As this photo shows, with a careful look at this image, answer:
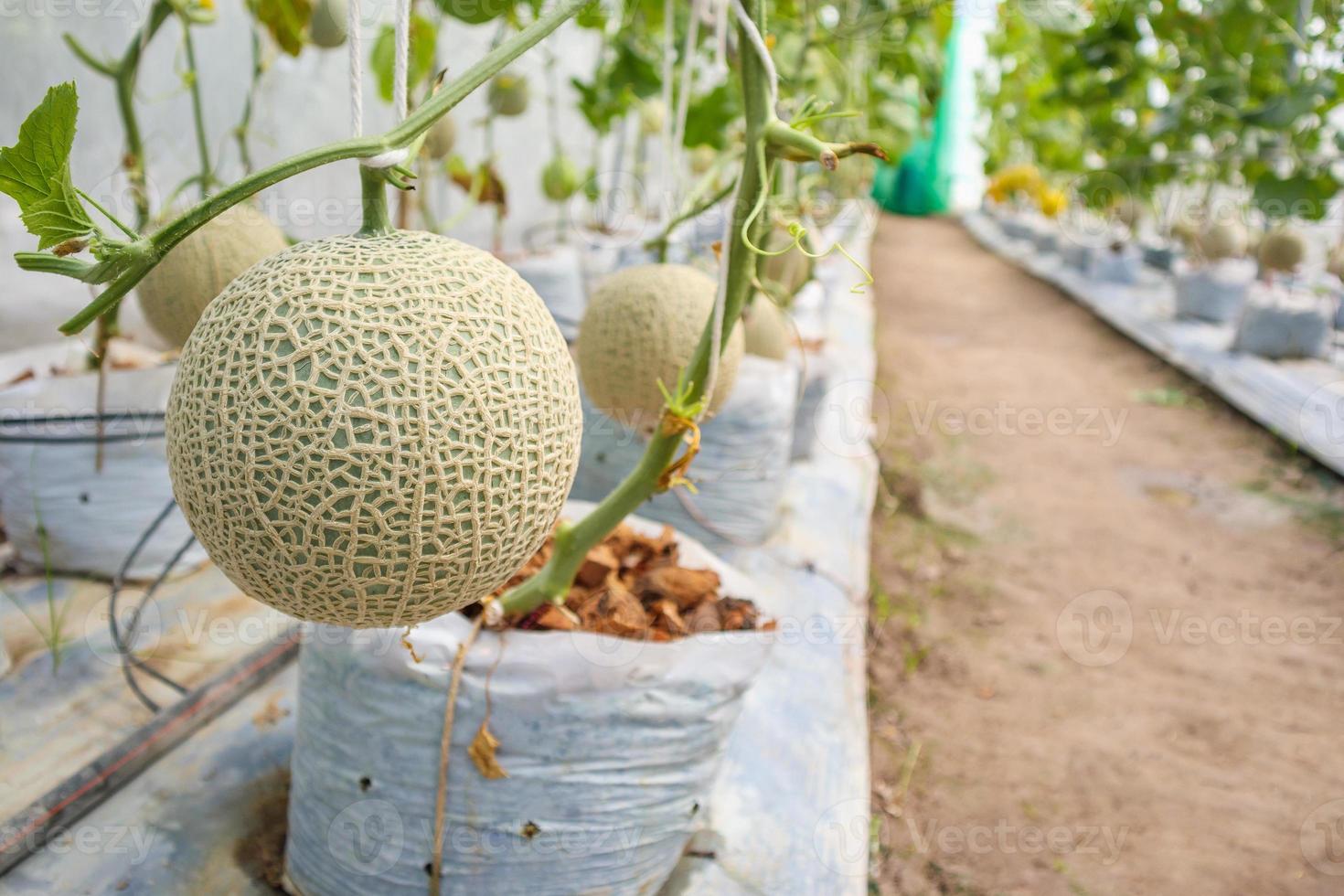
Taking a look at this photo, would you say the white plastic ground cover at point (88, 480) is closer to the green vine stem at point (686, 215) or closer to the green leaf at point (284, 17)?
the green leaf at point (284, 17)

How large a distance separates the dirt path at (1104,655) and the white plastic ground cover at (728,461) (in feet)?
2.05

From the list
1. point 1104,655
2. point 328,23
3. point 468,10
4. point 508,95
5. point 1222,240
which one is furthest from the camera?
point 1222,240

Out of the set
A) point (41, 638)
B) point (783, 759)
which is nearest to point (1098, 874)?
point (783, 759)

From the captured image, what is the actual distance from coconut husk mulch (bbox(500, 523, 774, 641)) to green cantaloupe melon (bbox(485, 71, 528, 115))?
1.95m

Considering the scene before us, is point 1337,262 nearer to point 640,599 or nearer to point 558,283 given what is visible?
point 558,283

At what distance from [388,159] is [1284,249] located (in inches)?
254

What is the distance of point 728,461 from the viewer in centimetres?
257

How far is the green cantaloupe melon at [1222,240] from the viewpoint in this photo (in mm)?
6848

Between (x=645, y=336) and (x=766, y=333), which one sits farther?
(x=766, y=333)

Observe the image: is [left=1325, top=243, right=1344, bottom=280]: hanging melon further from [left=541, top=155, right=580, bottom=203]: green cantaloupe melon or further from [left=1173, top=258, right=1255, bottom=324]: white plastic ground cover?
[left=541, top=155, right=580, bottom=203]: green cantaloupe melon

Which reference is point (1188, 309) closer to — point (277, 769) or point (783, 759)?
point (783, 759)

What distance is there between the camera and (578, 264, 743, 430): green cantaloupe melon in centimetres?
154

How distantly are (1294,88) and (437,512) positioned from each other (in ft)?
14.5

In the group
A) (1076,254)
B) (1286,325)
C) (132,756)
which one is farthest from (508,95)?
(1076,254)
